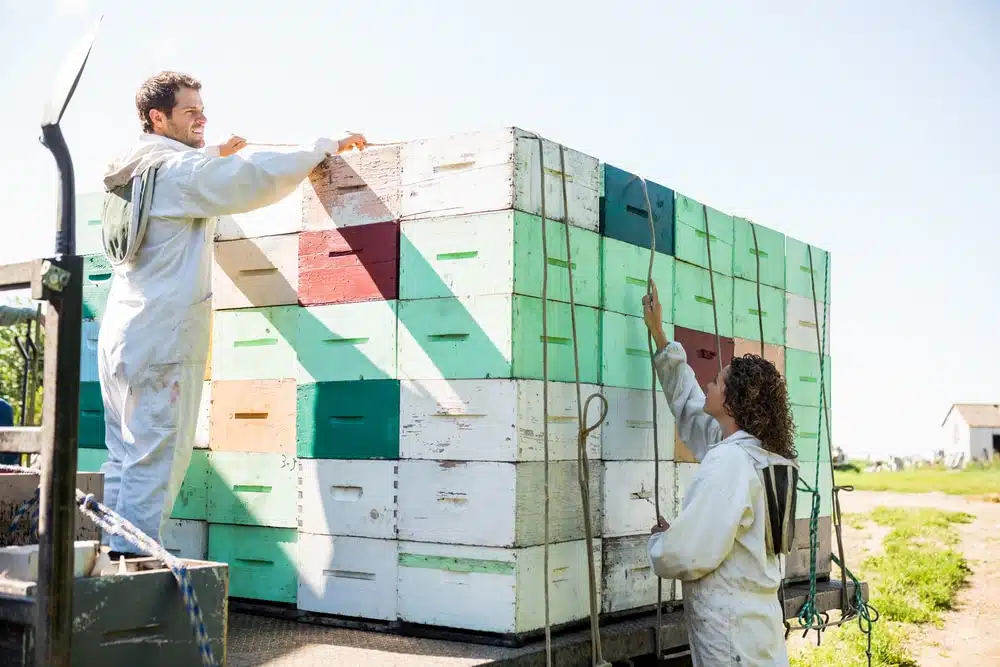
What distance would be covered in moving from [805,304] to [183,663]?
458cm

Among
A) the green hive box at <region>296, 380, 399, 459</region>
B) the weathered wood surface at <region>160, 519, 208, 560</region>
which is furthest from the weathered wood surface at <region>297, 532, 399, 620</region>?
the weathered wood surface at <region>160, 519, 208, 560</region>

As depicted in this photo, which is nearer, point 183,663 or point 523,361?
point 183,663

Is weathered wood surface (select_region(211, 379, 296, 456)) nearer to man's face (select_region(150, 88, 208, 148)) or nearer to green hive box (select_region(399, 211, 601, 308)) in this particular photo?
green hive box (select_region(399, 211, 601, 308))

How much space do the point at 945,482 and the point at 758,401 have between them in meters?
39.6

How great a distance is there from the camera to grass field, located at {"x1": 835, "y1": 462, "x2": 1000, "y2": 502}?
116 ft

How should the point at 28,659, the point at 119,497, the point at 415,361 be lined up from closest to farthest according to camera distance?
the point at 28,659, the point at 119,497, the point at 415,361

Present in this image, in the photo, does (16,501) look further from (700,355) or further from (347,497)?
(700,355)

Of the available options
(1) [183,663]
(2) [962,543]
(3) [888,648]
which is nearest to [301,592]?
(1) [183,663]

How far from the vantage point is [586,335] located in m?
4.25

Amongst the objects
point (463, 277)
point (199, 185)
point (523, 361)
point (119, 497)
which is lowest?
point (119, 497)

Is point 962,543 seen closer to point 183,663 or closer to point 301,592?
point 301,592

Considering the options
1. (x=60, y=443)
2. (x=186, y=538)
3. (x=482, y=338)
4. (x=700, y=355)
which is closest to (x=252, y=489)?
(x=186, y=538)

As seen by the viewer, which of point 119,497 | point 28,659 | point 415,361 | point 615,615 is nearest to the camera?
point 28,659

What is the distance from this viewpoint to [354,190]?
14.1 feet
